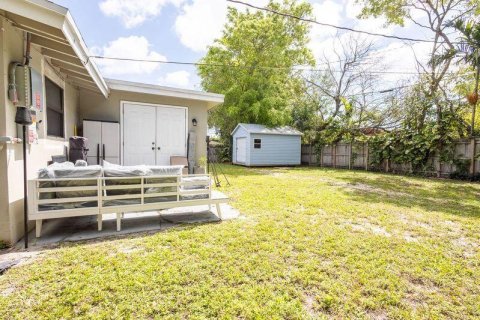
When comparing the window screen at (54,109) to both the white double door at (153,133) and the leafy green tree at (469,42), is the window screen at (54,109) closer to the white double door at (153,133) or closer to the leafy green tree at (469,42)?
the white double door at (153,133)

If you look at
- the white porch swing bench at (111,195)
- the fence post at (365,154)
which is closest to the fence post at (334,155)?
the fence post at (365,154)

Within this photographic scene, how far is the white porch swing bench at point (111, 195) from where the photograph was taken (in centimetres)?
299

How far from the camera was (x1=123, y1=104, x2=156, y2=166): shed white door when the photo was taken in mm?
6234

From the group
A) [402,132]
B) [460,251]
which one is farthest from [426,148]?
[460,251]

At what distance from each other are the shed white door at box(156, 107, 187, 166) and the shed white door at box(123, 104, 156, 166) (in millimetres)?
158

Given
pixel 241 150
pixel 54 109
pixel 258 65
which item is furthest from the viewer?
pixel 258 65

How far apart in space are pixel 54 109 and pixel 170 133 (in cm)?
268

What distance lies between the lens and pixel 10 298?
185 cm

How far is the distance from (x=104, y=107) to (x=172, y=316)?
590 centimetres

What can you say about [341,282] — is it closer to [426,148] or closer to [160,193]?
[160,193]

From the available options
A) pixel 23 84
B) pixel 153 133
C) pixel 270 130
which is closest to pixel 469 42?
pixel 270 130

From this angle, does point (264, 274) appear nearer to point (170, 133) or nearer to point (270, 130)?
point (170, 133)

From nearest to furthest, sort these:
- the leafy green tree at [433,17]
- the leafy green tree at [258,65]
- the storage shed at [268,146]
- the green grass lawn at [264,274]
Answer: the green grass lawn at [264,274], the leafy green tree at [433,17], the storage shed at [268,146], the leafy green tree at [258,65]

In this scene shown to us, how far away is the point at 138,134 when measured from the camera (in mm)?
6336
